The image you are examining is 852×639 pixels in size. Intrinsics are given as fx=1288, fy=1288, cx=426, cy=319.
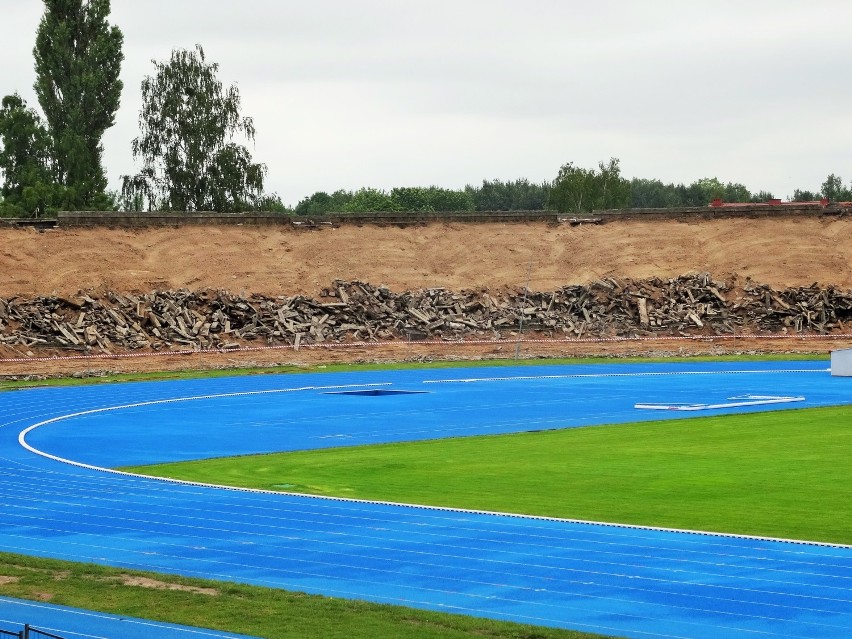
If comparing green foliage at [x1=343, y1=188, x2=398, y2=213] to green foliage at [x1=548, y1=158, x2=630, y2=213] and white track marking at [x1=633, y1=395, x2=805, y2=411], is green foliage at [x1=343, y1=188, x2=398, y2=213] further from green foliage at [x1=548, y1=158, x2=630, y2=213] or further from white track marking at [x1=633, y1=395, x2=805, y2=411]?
white track marking at [x1=633, y1=395, x2=805, y2=411]

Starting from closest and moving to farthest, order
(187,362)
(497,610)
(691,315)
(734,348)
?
Result: 1. (497,610)
2. (187,362)
3. (734,348)
4. (691,315)

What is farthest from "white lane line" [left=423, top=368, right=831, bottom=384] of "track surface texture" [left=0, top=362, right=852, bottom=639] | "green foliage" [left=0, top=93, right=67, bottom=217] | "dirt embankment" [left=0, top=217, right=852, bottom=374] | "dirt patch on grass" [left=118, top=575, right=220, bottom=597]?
"green foliage" [left=0, top=93, right=67, bottom=217]

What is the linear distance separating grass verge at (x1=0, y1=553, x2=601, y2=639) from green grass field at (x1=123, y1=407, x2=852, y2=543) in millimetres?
5319

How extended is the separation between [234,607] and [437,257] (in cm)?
4964

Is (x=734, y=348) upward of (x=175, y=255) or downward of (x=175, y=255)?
downward

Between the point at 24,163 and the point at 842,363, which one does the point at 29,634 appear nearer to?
the point at 842,363

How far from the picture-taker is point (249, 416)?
30578 mm

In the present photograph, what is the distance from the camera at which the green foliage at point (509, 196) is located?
154 metres

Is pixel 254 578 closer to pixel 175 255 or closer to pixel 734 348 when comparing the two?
pixel 734 348

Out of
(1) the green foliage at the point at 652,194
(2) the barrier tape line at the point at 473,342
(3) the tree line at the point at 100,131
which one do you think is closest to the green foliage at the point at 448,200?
(1) the green foliage at the point at 652,194

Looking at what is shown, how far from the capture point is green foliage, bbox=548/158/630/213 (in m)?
117

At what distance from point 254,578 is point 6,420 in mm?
17682

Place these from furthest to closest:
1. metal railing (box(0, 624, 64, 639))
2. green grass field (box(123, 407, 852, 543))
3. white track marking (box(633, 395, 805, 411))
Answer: white track marking (box(633, 395, 805, 411)) < green grass field (box(123, 407, 852, 543)) < metal railing (box(0, 624, 64, 639))

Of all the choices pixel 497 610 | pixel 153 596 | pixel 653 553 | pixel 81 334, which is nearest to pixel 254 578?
pixel 153 596
